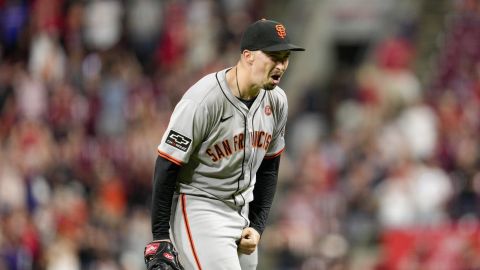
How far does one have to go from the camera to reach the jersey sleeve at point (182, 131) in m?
6.10

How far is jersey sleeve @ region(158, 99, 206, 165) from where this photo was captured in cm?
610

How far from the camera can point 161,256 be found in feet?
19.9

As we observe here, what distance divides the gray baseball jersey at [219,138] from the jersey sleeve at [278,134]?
0.09ft

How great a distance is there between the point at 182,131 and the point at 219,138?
24cm

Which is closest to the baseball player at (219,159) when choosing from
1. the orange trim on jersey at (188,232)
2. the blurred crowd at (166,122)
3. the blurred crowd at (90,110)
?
the orange trim on jersey at (188,232)

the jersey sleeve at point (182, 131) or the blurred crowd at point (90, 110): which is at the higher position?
the jersey sleeve at point (182, 131)

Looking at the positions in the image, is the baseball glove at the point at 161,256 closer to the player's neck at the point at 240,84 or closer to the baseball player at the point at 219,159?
the baseball player at the point at 219,159

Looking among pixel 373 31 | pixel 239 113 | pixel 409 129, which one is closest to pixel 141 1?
pixel 373 31

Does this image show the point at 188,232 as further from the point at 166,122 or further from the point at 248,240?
the point at 166,122

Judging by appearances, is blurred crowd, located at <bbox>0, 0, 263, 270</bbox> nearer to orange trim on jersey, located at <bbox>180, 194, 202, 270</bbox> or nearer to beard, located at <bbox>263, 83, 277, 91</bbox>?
orange trim on jersey, located at <bbox>180, 194, 202, 270</bbox>

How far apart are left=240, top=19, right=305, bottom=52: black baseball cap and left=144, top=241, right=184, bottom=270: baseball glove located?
109 cm

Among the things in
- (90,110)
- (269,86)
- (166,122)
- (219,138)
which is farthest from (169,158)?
(90,110)

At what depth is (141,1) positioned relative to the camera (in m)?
16.3

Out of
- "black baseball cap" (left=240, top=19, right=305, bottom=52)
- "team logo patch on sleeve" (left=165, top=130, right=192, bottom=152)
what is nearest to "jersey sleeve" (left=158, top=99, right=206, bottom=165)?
"team logo patch on sleeve" (left=165, top=130, right=192, bottom=152)
